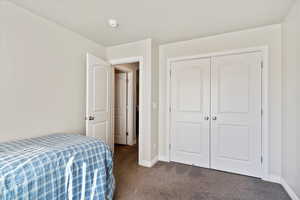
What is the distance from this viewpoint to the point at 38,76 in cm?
195

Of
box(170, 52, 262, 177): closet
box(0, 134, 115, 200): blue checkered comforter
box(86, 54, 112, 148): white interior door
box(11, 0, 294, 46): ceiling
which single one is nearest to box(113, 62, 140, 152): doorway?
box(86, 54, 112, 148): white interior door

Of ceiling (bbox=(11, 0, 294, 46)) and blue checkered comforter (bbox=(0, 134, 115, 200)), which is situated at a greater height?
ceiling (bbox=(11, 0, 294, 46))

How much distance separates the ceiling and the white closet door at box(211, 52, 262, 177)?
546 millimetres

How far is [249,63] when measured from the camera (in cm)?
232

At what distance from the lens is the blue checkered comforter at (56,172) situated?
1.01 meters

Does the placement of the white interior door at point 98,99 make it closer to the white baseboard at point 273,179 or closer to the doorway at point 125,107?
the doorway at point 125,107

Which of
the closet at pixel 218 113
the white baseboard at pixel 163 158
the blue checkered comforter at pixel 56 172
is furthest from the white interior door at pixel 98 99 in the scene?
the closet at pixel 218 113

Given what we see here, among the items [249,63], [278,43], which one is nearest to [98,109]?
[249,63]

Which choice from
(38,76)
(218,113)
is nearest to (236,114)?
(218,113)

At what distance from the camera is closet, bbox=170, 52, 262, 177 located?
7.54ft

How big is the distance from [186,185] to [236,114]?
1.35 metres

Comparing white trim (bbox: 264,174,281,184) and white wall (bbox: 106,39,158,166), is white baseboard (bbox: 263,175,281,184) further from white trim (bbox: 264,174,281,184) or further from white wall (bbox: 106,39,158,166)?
white wall (bbox: 106,39,158,166)

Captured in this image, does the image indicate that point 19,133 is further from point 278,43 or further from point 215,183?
point 278,43

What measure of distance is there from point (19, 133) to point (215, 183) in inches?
103
